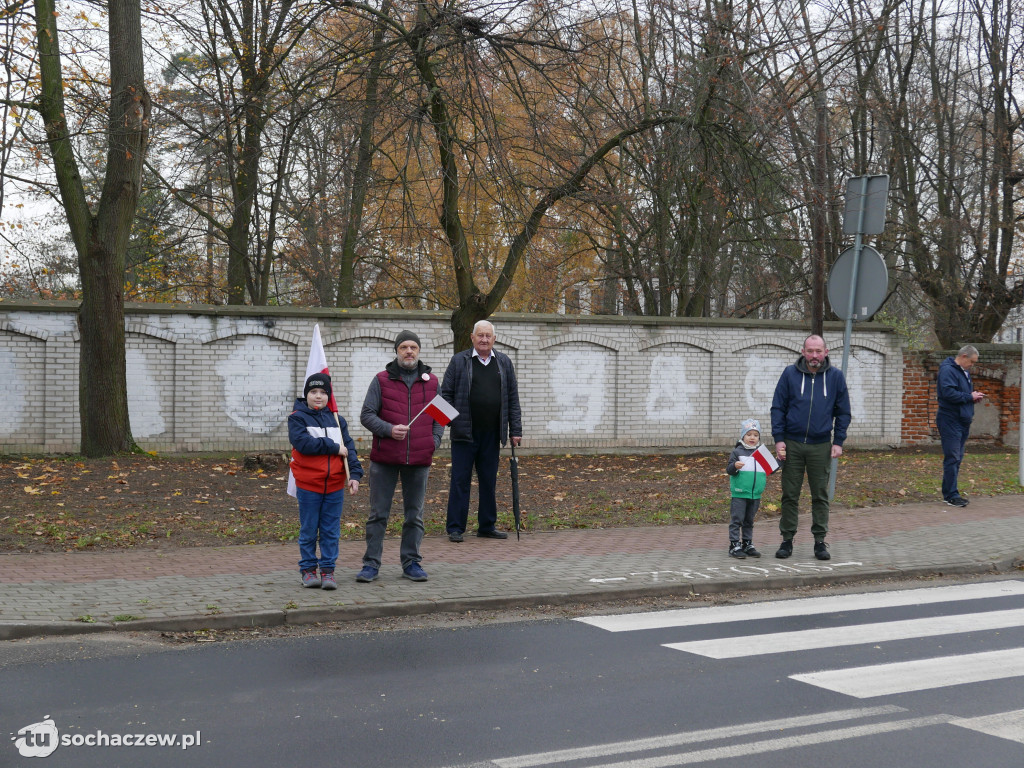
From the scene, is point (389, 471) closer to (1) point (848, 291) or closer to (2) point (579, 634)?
(2) point (579, 634)

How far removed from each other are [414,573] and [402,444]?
1007mm

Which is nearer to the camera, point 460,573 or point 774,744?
point 774,744

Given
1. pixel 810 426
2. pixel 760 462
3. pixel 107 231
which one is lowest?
pixel 760 462

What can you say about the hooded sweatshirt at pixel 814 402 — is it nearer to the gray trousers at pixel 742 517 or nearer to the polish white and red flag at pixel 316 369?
the gray trousers at pixel 742 517

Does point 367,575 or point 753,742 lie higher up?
point 367,575

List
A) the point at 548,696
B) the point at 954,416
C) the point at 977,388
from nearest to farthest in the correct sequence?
the point at 548,696, the point at 954,416, the point at 977,388

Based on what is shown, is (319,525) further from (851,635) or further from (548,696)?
(851,635)

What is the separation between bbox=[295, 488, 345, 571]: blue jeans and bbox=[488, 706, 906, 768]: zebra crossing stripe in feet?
11.8

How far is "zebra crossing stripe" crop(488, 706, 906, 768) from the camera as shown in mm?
4480

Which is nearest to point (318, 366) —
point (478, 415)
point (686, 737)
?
point (478, 415)

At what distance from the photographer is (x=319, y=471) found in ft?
25.2

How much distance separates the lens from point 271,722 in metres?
4.96

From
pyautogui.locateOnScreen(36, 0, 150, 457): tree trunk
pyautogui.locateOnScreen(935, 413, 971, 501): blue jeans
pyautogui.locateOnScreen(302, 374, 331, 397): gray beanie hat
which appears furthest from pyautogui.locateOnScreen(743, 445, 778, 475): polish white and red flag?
pyautogui.locateOnScreen(36, 0, 150, 457): tree trunk
